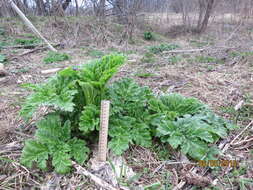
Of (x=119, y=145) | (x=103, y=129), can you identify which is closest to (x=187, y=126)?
(x=119, y=145)

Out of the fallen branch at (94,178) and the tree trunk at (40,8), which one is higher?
the tree trunk at (40,8)

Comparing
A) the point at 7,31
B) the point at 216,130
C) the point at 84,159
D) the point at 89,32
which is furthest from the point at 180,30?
the point at 84,159

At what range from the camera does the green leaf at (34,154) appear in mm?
1420

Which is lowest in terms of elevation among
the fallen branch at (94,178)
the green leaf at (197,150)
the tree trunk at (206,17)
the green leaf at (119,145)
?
the fallen branch at (94,178)

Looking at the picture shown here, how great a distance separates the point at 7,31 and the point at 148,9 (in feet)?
22.0

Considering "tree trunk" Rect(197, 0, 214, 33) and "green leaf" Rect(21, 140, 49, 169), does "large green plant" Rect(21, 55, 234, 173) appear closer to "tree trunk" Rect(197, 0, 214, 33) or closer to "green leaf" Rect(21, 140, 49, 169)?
"green leaf" Rect(21, 140, 49, 169)

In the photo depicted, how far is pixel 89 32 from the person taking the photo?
7848mm

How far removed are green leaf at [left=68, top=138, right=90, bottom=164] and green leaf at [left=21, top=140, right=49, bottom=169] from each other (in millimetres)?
206

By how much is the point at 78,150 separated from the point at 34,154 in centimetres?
35

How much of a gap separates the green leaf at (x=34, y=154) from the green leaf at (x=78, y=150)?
0.21 m

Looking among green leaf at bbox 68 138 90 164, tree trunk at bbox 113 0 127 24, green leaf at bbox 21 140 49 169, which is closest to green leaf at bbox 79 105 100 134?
green leaf at bbox 68 138 90 164

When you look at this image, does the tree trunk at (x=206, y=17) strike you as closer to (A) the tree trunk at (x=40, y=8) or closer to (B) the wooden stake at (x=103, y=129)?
(A) the tree trunk at (x=40, y=8)

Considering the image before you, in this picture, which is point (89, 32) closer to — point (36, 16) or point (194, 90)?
point (36, 16)

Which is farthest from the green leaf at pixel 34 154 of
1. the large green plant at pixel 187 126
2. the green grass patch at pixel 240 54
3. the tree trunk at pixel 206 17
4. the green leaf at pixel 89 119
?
the tree trunk at pixel 206 17
